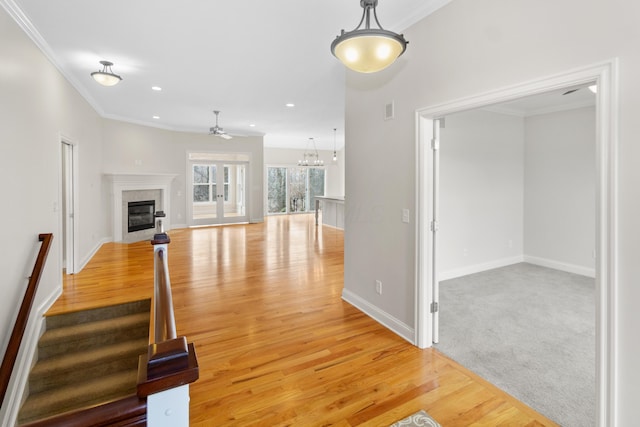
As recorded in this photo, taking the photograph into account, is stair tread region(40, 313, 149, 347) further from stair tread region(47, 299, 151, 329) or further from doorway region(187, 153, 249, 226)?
doorway region(187, 153, 249, 226)

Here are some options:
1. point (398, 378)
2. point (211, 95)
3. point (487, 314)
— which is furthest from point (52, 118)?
point (487, 314)

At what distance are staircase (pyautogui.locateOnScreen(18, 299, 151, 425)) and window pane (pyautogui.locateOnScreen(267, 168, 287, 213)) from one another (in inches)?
368

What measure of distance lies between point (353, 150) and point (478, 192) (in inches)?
105

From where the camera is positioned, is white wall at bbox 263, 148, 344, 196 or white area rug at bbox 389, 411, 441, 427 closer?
white area rug at bbox 389, 411, 441, 427

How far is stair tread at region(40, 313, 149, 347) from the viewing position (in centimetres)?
348

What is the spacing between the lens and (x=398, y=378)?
251cm

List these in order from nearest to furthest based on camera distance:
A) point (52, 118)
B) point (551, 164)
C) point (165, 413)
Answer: point (165, 413)
point (52, 118)
point (551, 164)

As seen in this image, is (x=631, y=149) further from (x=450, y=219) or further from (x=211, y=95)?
(x=211, y=95)

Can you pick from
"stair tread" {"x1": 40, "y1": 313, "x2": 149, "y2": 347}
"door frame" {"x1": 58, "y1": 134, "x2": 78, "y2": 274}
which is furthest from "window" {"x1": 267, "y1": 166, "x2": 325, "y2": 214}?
"stair tread" {"x1": 40, "y1": 313, "x2": 149, "y2": 347}

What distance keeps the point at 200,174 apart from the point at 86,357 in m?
7.17

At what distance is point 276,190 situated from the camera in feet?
43.8

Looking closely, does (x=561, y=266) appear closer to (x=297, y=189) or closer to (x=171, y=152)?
(x=171, y=152)

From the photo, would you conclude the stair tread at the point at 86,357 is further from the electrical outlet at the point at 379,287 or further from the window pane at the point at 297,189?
the window pane at the point at 297,189

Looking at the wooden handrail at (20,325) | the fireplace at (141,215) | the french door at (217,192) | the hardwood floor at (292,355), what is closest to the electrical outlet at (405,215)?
the hardwood floor at (292,355)
